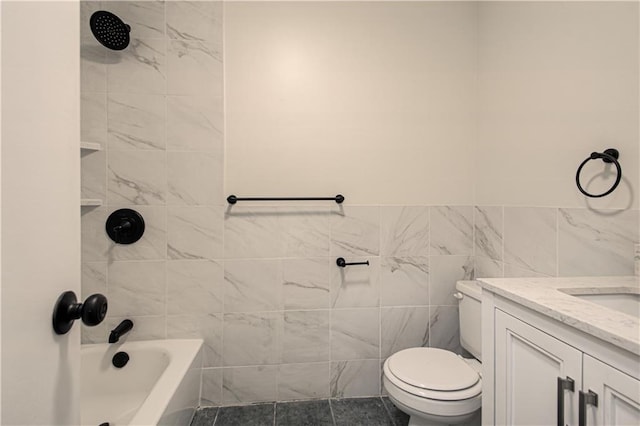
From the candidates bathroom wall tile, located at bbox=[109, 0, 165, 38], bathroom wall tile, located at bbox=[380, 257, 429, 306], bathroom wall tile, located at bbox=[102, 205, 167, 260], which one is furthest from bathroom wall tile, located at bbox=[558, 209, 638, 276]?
bathroom wall tile, located at bbox=[109, 0, 165, 38]

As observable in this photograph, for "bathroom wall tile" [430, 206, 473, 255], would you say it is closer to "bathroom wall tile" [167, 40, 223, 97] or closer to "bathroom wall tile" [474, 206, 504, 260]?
"bathroom wall tile" [474, 206, 504, 260]

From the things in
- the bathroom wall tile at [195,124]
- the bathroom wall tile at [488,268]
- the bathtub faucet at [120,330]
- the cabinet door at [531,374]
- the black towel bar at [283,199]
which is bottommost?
the bathtub faucet at [120,330]

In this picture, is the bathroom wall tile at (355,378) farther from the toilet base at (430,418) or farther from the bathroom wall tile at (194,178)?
the bathroom wall tile at (194,178)

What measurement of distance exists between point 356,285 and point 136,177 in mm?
1329

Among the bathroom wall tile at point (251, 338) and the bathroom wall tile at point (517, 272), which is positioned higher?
the bathroom wall tile at point (517, 272)

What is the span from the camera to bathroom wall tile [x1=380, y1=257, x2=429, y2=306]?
1742 mm

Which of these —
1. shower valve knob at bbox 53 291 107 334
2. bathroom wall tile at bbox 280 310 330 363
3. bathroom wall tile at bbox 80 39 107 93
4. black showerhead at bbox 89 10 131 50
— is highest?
→ black showerhead at bbox 89 10 131 50

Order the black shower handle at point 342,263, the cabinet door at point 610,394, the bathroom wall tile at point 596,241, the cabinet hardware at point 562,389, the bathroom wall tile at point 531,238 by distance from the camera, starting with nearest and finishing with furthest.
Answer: the cabinet door at point 610,394, the cabinet hardware at point 562,389, the bathroom wall tile at point 596,241, the bathroom wall tile at point 531,238, the black shower handle at point 342,263

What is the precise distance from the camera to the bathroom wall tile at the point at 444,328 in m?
1.77

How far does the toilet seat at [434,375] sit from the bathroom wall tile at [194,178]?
3.97 feet

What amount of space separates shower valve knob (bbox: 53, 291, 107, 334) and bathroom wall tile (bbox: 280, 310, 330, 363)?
4.07 feet

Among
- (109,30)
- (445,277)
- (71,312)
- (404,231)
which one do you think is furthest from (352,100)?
(71,312)

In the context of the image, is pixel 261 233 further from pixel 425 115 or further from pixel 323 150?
pixel 425 115

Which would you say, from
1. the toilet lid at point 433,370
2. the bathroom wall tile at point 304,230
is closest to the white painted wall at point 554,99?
the toilet lid at point 433,370
